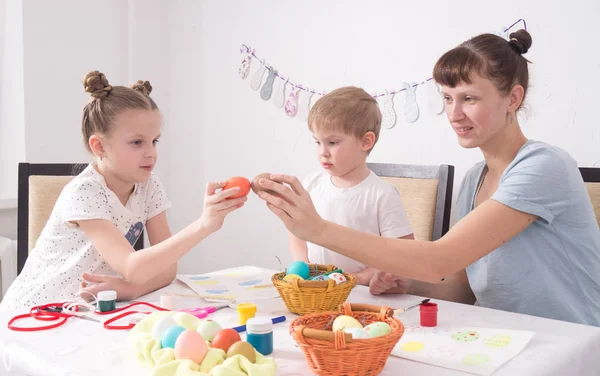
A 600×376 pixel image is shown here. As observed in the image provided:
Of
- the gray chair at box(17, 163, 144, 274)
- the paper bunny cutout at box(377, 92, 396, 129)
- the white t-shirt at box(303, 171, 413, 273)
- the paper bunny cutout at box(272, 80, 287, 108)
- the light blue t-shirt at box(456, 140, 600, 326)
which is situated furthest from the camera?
the paper bunny cutout at box(272, 80, 287, 108)

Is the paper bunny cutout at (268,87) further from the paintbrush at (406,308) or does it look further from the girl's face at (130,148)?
the paintbrush at (406,308)

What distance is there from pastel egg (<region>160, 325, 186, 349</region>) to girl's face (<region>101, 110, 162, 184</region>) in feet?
2.72

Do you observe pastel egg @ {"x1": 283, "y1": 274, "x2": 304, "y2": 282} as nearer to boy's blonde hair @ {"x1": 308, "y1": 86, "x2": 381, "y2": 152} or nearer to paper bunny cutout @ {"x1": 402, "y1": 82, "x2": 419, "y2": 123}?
boy's blonde hair @ {"x1": 308, "y1": 86, "x2": 381, "y2": 152}

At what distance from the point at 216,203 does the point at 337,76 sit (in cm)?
165

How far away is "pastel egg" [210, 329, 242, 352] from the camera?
93cm

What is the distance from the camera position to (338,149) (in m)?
1.88

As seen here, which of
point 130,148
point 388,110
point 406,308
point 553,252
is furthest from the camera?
point 388,110

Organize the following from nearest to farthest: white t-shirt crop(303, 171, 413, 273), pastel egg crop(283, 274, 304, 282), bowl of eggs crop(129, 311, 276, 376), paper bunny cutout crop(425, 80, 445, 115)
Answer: bowl of eggs crop(129, 311, 276, 376), pastel egg crop(283, 274, 304, 282), white t-shirt crop(303, 171, 413, 273), paper bunny cutout crop(425, 80, 445, 115)

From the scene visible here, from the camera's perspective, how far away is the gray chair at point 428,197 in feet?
7.22

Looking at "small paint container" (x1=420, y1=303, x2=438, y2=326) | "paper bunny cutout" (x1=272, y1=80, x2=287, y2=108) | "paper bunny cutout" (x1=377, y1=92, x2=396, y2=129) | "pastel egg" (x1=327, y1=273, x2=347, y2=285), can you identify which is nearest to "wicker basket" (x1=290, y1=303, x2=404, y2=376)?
"small paint container" (x1=420, y1=303, x2=438, y2=326)

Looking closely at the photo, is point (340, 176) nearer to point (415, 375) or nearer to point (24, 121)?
point (415, 375)

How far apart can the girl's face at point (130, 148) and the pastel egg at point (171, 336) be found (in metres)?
0.83

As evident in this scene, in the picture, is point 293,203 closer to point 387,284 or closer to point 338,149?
point 387,284

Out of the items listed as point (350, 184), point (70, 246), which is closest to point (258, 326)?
point (70, 246)
